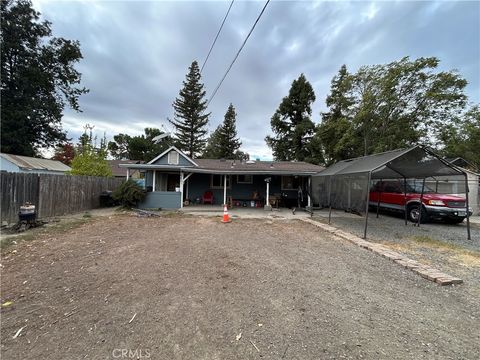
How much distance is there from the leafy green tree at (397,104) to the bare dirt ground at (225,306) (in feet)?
57.7

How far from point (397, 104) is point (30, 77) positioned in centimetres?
3303

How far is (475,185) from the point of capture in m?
13.1

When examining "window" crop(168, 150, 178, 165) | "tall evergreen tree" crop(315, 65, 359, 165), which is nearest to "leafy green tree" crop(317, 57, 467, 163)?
"tall evergreen tree" crop(315, 65, 359, 165)

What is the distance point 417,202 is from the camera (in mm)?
9984

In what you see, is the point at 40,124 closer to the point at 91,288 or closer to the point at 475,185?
the point at 91,288

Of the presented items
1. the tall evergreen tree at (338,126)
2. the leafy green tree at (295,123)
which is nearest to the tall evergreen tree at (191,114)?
the leafy green tree at (295,123)

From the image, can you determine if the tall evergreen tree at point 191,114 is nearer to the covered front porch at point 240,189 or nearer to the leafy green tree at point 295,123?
the leafy green tree at point 295,123

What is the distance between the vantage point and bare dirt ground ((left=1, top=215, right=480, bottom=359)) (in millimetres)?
2170

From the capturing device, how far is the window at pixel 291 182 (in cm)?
1531

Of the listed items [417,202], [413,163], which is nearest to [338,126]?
[417,202]

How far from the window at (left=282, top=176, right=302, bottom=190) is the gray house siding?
6.92 meters

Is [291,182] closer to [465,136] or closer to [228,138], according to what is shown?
[465,136]

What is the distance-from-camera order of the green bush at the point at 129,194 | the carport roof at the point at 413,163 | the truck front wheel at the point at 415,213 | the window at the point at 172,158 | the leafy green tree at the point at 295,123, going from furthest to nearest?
the leafy green tree at the point at 295,123 → the window at the point at 172,158 → the green bush at the point at 129,194 → the truck front wheel at the point at 415,213 → the carport roof at the point at 413,163

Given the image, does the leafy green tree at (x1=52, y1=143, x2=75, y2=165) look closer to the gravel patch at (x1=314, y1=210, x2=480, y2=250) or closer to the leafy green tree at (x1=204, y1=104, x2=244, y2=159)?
the leafy green tree at (x1=204, y1=104, x2=244, y2=159)
